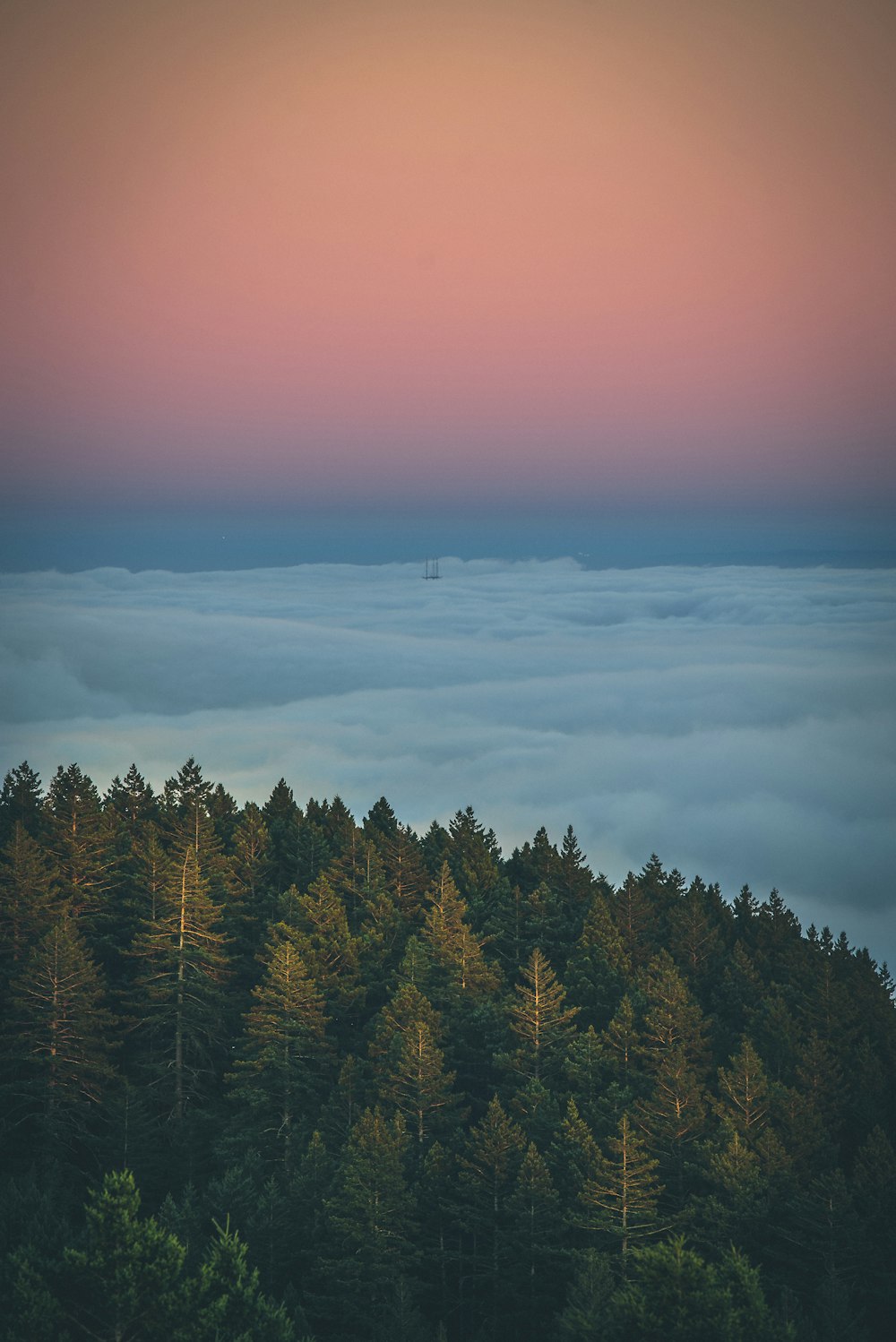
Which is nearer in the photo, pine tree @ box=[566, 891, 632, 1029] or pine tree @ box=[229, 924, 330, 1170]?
pine tree @ box=[229, 924, 330, 1170]

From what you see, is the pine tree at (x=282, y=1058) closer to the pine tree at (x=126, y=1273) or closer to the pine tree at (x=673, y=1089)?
the pine tree at (x=673, y=1089)

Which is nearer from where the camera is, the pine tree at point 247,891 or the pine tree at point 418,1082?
the pine tree at point 418,1082

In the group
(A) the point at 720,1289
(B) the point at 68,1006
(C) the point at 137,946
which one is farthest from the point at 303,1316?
(C) the point at 137,946

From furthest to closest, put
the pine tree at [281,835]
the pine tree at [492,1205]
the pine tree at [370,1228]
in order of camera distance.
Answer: the pine tree at [281,835]
the pine tree at [492,1205]
the pine tree at [370,1228]

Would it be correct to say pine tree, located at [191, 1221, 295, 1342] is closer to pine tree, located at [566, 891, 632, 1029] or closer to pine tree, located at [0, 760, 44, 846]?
pine tree, located at [566, 891, 632, 1029]

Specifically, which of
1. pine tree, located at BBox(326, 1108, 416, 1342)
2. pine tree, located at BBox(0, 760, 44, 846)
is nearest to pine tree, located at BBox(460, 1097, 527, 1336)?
pine tree, located at BBox(326, 1108, 416, 1342)

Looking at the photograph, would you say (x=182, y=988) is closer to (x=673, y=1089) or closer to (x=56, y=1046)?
(x=56, y=1046)

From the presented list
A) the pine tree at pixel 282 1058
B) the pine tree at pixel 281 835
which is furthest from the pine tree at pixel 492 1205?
the pine tree at pixel 281 835

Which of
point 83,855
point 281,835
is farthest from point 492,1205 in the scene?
point 281,835

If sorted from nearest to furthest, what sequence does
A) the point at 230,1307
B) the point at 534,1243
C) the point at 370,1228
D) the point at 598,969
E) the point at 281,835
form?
the point at 230,1307 < the point at 370,1228 < the point at 534,1243 < the point at 598,969 < the point at 281,835

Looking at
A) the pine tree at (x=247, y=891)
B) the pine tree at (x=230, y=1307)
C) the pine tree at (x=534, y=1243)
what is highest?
the pine tree at (x=247, y=891)
